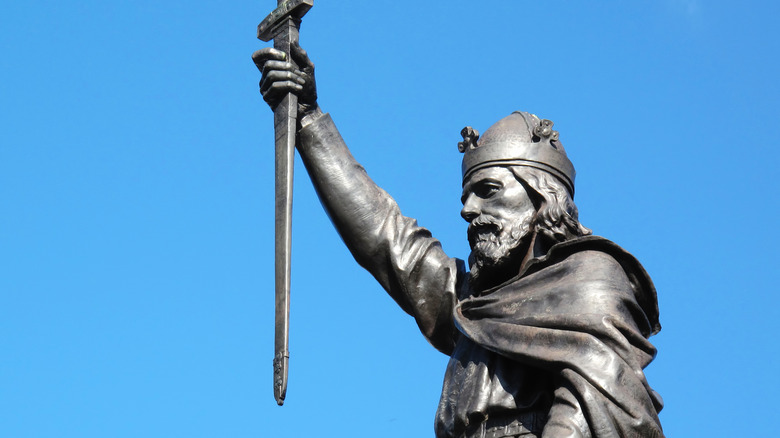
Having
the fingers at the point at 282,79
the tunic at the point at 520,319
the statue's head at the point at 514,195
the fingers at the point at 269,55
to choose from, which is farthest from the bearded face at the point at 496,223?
the fingers at the point at 269,55

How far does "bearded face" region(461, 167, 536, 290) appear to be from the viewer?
33.9 ft

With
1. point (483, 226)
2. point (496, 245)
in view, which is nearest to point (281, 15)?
point (483, 226)

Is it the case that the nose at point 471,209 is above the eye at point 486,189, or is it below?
below

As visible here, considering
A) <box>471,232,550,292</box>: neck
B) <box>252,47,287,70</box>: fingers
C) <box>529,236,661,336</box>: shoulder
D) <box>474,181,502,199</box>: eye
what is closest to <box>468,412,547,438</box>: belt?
<box>529,236,661,336</box>: shoulder

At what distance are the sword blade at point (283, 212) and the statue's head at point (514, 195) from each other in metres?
1.18

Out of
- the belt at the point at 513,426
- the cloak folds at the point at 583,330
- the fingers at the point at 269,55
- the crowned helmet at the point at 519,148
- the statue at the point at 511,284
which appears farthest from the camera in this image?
the fingers at the point at 269,55

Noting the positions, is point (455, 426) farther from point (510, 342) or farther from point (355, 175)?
point (355, 175)

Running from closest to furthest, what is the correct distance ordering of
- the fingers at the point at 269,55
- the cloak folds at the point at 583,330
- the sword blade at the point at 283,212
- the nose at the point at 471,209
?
the cloak folds at the point at 583,330, the sword blade at the point at 283,212, the nose at the point at 471,209, the fingers at the point at 269,55

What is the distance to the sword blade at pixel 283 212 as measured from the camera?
9.73 meters

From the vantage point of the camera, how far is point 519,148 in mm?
10625

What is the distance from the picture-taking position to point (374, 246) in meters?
10.9

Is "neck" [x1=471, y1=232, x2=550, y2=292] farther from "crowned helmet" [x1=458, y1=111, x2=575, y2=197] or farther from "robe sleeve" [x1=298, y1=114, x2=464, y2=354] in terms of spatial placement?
"crowned helmet" [x1=458, y1=111, x2=575, y2=197]

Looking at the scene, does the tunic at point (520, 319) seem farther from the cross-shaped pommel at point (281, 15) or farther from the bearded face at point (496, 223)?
the cross-shaped pommel at point (281, 15)

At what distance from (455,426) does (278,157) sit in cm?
212
